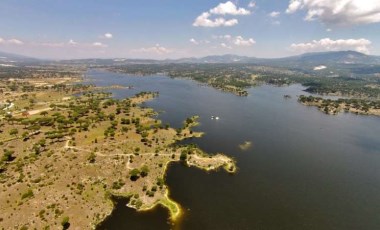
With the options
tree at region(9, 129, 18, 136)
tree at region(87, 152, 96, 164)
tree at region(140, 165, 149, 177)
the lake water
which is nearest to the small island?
tree at region(140, 165, 149, 177)

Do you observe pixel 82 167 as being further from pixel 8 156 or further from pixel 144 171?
pixel 8 156

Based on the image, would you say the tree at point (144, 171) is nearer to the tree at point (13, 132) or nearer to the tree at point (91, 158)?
the tree at point (91, 158)

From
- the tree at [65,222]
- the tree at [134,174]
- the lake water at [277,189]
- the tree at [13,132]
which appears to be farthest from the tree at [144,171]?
the tree at [13,132]

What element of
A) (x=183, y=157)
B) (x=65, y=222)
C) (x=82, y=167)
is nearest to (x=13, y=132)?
(x=82, y=167)

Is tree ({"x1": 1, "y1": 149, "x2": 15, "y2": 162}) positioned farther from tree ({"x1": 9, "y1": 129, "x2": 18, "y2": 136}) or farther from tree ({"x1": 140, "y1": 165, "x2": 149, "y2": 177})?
tree ({"x1": 140, "y1": 165, "x2": 149, "y2": 177})

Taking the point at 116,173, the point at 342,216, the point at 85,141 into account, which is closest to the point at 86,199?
the point at 116,173

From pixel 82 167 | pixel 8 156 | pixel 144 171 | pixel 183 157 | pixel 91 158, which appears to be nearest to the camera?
pixel 144 171

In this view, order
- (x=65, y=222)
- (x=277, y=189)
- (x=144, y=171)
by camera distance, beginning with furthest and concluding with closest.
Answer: (x=144, y=171) < (x=277, y=189) < (x=65, y=222)

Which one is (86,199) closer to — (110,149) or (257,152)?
(110,149)

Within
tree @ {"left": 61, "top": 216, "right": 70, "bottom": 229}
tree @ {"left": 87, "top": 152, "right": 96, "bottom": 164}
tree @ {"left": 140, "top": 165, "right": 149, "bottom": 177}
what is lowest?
tree @ {"left": 61, "top": 216, "right": 70, "bottom": 229}
